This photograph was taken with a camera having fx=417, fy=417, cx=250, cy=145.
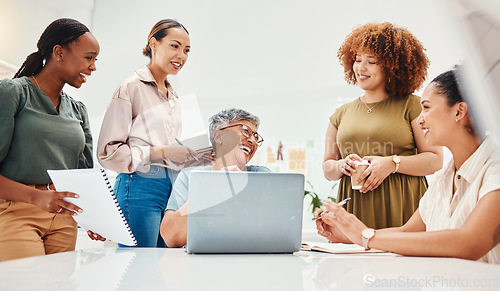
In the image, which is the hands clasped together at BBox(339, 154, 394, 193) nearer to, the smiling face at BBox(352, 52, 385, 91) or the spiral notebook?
the smiling face at BBox(352, 52, 385, 91)

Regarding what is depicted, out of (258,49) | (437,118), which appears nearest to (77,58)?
(437,118)

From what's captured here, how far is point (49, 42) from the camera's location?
1.41 meters

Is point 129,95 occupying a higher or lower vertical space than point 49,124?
higher

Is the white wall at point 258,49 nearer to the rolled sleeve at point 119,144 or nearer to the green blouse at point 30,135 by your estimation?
the rolled sleeve at point 119,144

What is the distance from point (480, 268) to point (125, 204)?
1071 mm

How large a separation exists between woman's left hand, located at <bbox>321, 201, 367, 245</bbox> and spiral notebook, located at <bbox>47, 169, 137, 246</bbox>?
0.45 meters

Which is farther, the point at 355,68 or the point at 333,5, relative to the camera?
the point at 333,5

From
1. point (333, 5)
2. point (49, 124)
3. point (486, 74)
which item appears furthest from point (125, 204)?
point (333, 5)

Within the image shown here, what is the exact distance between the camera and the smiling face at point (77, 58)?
55.1 inches

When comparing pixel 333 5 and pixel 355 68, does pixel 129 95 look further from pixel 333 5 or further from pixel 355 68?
pixel 333 5

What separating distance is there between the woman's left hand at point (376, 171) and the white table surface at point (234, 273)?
695 millimetres

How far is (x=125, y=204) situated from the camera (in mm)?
1380

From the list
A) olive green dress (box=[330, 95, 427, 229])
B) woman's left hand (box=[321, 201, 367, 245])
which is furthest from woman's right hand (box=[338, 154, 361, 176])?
woman's left hand (box=[321, 201, 367, 245])

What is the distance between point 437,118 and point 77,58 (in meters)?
1.16
